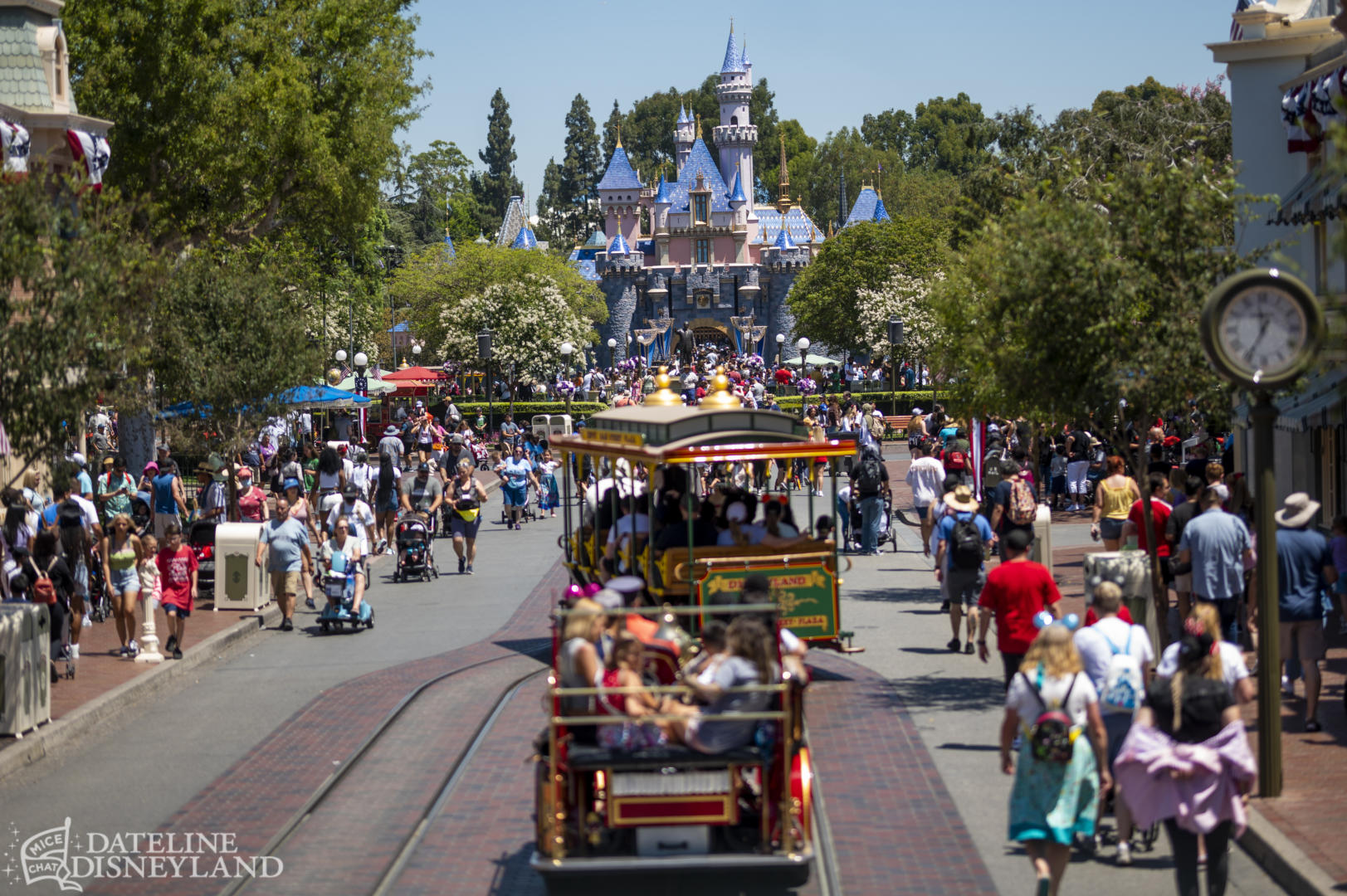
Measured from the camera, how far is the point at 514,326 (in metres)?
64.4

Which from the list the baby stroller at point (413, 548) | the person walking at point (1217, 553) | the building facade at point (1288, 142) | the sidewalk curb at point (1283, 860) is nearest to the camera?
the sidewalk curb at point (1283, 860)

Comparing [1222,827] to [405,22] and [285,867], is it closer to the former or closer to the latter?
[285,867]

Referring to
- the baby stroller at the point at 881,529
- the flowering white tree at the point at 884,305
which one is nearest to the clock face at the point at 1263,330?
the baby stroller at the point at 881,529

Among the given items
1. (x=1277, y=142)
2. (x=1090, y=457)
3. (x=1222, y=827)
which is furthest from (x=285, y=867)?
(x=1090, y=457)

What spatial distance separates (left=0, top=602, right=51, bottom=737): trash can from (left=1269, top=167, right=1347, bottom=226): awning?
10.6m

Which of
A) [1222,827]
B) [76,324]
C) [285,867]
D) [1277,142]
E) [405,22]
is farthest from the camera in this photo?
[405,22]

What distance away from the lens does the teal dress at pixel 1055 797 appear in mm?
7293

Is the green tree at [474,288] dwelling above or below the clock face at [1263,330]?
above

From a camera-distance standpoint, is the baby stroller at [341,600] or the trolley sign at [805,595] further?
the baby stroller at [341,600]

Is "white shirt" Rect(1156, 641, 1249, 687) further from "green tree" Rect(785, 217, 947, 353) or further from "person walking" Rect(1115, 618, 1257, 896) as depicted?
"green tree" Rect(785, 217, 947, 353)

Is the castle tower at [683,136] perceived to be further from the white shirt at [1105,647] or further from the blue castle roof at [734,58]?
the white shirt at [1105,647]

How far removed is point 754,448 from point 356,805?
4.47m

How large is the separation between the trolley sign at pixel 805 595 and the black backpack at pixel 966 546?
5.48 ft

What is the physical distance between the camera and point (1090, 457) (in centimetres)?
2861
